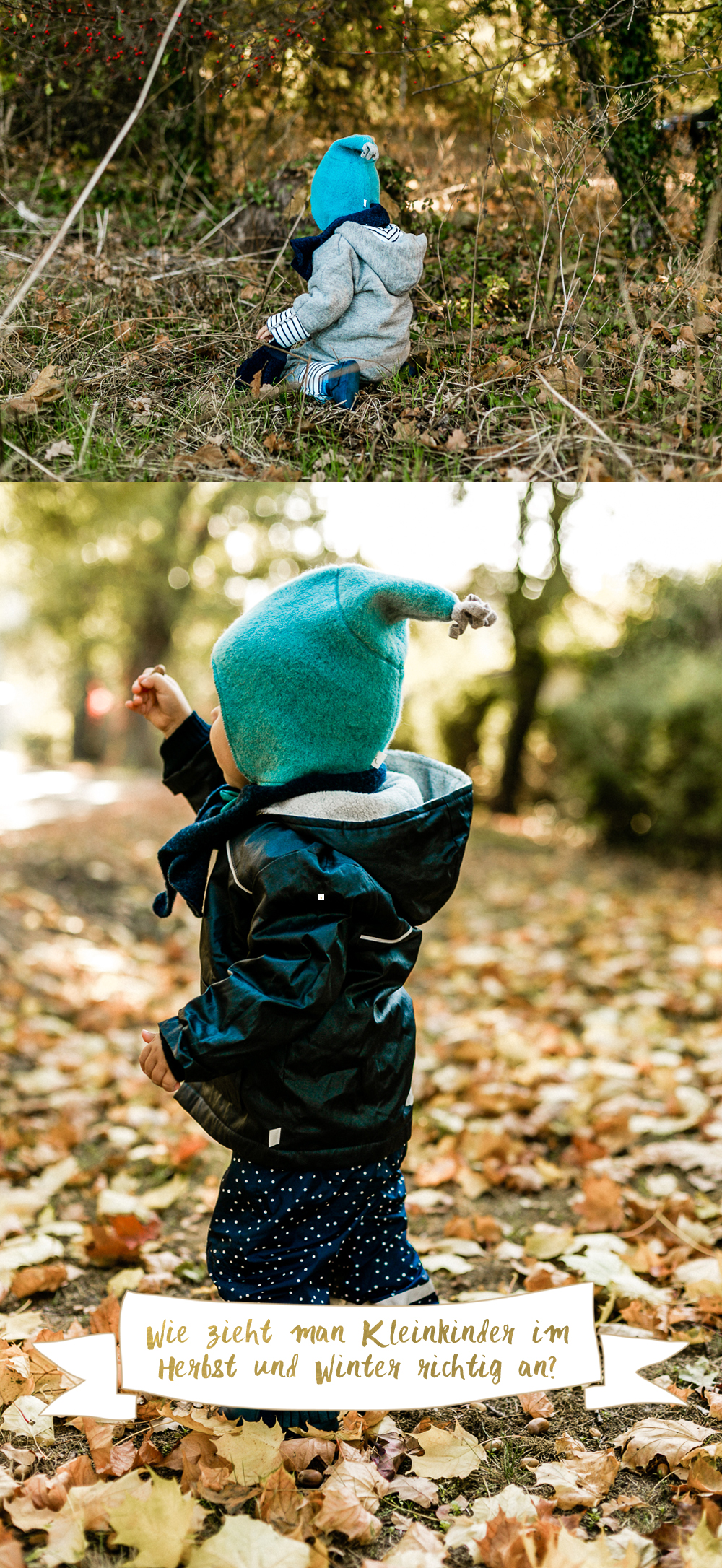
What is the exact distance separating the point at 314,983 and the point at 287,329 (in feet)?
4.23

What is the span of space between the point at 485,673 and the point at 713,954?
631 centimetres

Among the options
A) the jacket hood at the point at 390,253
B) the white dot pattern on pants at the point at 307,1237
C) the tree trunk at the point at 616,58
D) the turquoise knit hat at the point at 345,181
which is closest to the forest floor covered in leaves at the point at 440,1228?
the white dot pattern on pants at the point at 307,1237

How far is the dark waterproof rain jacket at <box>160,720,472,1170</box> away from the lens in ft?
6.11

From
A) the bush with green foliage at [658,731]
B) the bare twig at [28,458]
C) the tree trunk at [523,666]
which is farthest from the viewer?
the tree trunk at [523,666]

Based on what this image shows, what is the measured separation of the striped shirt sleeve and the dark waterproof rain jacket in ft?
3.01

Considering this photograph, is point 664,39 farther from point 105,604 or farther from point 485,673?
point 105,604

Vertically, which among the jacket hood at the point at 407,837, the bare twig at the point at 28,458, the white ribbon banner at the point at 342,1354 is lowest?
the white ribbon banner at the point at 342,1354

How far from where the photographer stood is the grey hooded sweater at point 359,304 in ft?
6.81

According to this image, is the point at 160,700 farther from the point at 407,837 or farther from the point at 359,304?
the point at 359,304

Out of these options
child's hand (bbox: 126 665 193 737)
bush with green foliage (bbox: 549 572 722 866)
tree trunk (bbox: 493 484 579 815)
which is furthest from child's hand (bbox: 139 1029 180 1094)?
tree trunk (bbox: 493 484 579 815)

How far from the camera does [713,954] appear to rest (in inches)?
236

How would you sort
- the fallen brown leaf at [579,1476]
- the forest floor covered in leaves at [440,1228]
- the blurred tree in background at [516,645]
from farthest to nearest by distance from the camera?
the blurred tree in background at [516,645], the fallen brown leaf at [579,1476], the forest floor covered in leaves at [440,1228]

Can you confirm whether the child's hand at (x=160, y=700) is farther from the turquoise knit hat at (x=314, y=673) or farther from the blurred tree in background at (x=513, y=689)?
the blurred tree in background at (x=513, y=689)

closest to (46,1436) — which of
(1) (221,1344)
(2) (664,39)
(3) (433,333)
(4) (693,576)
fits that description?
(1) (221,1344)
